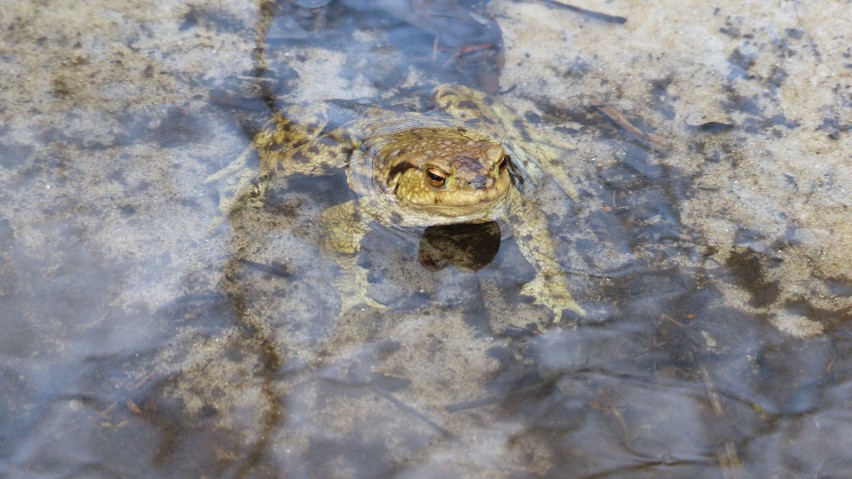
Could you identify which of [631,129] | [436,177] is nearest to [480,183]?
[436,177]

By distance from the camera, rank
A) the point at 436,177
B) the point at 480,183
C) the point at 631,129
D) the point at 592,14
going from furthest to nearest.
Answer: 1. the point at 592,14
2. the point at 631,129
3. the point at 436,177
4. the point at 480,183

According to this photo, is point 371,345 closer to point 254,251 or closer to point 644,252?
point 254,251

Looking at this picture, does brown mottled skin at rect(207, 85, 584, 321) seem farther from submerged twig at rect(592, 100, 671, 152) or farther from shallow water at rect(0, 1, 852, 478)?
submerged twig at rect(592, 100, 671, 152)

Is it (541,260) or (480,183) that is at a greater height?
(480,183)

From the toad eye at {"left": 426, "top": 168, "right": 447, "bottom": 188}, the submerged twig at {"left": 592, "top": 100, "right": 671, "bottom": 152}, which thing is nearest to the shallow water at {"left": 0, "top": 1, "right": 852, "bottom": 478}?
the submerged twig at {"left": 592, "top": 100, "right": 671, "bottom": 152}

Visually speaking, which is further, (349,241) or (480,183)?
(349,241)

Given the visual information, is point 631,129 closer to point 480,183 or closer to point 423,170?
point 480,183

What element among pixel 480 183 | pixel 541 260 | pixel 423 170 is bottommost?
pixel 541 260
